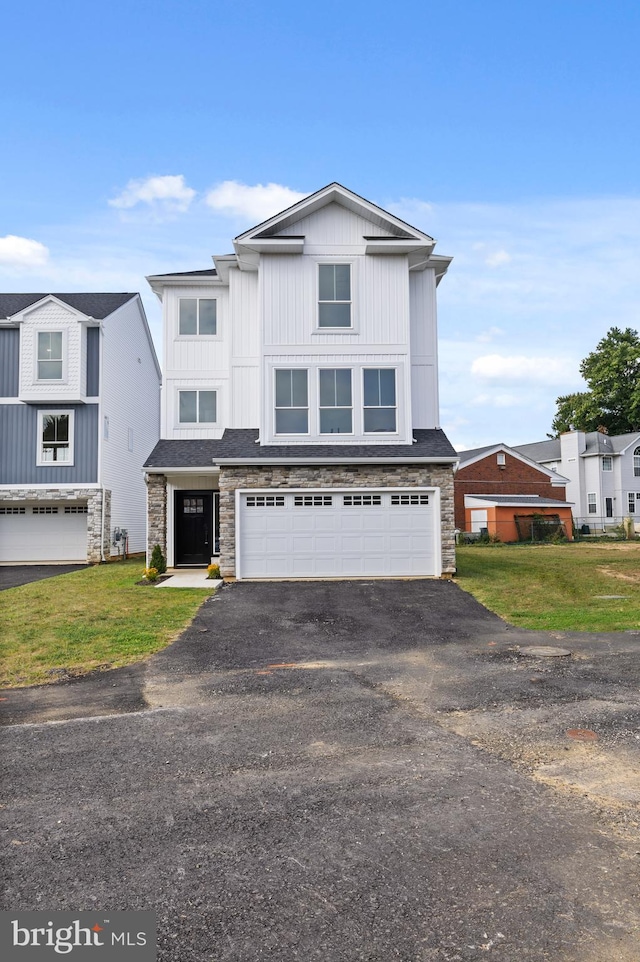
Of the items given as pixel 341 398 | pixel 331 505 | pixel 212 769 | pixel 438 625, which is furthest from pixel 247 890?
pixel 341 398

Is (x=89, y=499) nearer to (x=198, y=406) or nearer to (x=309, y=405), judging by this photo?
(x=198, y=406)

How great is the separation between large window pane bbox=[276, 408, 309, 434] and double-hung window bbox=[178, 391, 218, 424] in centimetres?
334

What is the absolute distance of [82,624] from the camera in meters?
12.3

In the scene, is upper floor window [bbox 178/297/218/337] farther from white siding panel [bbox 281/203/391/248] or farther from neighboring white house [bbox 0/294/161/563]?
neighboring white house [bbox 0/294/161/563]

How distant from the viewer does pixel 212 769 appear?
5.32 meters

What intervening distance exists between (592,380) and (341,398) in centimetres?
4794

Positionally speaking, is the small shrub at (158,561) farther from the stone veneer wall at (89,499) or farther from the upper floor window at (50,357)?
the upper floor window at (50,357)

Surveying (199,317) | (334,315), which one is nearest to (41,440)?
(199,317)

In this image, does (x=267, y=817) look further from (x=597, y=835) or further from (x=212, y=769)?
(x=597, y=835)

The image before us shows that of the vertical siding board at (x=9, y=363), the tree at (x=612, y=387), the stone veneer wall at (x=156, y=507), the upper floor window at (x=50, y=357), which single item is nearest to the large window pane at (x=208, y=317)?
the stone veneer wall at (x=156, y=507)

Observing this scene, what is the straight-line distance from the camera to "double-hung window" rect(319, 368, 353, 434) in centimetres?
1916

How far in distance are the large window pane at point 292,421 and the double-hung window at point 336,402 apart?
55cm

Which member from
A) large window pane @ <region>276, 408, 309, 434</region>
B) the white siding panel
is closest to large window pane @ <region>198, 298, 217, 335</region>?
the white siding panel

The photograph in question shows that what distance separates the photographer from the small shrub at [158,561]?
64.1 ft
